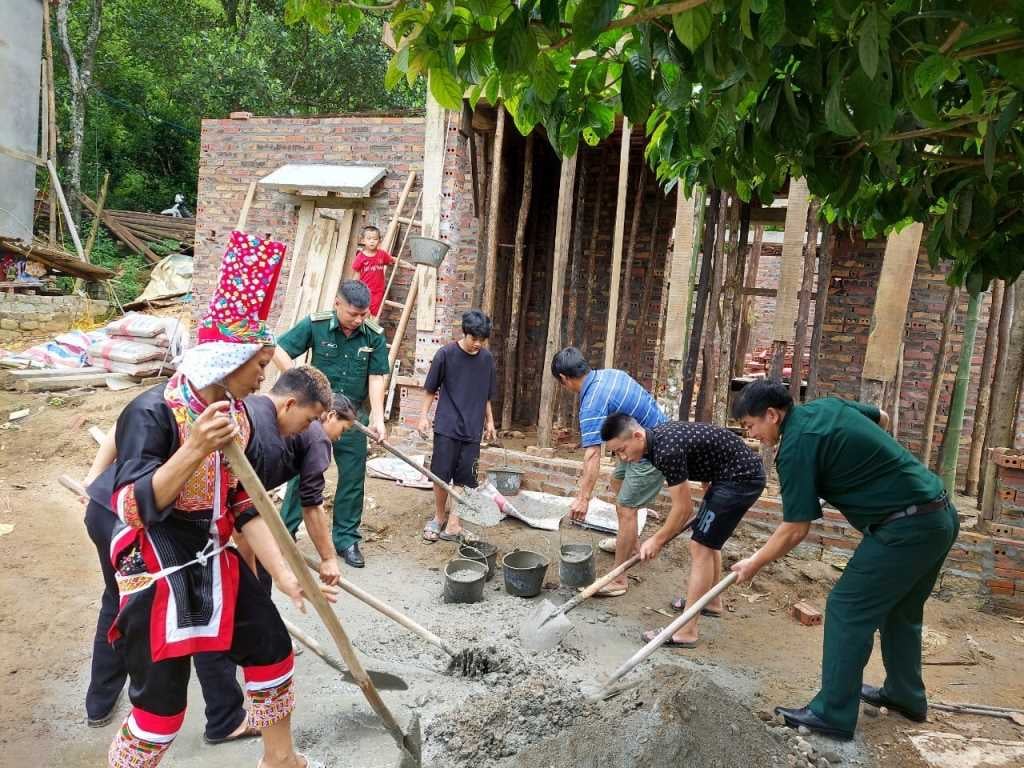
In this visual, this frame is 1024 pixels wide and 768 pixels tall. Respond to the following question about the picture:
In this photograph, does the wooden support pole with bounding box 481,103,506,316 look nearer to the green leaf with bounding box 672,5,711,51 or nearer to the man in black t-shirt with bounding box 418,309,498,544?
the man in black t-shirt with bounding box 418,309,498,544

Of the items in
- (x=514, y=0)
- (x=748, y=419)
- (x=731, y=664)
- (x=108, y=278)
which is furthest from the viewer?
(x=108, y=278)

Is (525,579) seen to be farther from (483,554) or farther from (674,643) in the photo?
(674,643)

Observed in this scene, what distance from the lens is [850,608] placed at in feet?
10.1

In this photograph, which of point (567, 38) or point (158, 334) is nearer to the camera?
point (567, 38)

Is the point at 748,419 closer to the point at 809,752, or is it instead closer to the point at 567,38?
the point at 809,752

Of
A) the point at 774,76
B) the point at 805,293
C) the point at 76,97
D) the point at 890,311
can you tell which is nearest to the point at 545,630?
the point at 774,76

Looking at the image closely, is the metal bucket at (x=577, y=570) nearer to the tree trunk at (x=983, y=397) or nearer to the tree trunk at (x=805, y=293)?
the tree trunk at (x=805, y=293)

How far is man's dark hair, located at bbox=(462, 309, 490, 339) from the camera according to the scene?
518 centimetres

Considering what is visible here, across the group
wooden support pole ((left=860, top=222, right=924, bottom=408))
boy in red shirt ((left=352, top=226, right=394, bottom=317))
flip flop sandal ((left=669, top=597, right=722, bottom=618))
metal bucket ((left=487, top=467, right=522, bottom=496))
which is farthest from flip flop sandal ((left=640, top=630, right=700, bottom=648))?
boy in red shirt ((left=352, top=226, right=394, bottom=317))

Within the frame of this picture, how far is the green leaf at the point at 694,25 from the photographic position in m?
1.46

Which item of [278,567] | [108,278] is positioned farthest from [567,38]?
[108,278]

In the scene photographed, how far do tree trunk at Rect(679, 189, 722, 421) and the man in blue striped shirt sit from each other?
1483 millimetres

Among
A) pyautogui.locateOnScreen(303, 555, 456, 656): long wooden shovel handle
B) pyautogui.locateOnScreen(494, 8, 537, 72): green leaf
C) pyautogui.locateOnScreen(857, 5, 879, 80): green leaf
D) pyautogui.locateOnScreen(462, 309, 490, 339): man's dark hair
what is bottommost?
pyautogui.locateOnScreen(303, 555, 456, 656): long wooden shovel handle

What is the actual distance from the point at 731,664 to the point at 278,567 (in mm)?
2795
